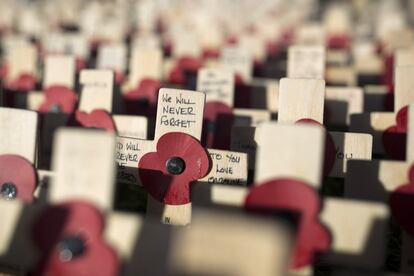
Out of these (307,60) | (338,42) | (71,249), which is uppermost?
(338,42)

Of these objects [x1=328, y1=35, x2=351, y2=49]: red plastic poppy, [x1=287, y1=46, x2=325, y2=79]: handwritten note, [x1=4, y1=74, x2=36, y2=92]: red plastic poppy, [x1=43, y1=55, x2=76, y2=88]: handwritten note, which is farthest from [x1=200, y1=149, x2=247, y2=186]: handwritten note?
[x1=328, y1=35, x2=351, y2=49]: red plastic poppy

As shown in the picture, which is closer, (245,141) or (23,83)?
(245,141)

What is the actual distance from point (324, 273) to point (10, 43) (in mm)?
2476

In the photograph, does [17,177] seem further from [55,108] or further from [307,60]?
[307,60]

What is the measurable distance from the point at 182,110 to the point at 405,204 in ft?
1.79

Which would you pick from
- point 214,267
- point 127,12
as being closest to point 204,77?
point 214,267

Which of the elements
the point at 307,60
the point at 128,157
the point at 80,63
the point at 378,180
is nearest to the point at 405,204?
the point at 378,180

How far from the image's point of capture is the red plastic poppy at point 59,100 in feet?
7.13

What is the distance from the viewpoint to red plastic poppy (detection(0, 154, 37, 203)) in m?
1.40

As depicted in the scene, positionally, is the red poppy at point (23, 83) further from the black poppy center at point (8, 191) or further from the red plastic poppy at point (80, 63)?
the black poppy center at point (8, 191)

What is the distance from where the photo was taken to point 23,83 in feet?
8.84

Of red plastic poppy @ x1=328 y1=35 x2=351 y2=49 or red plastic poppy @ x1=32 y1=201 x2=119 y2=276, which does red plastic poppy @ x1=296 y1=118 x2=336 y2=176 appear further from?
red plastic poppy @ x1=328 y1=35 x2=351 y2=49

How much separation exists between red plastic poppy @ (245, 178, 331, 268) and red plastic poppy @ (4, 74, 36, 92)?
1.72 meters

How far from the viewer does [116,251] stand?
1098mm
